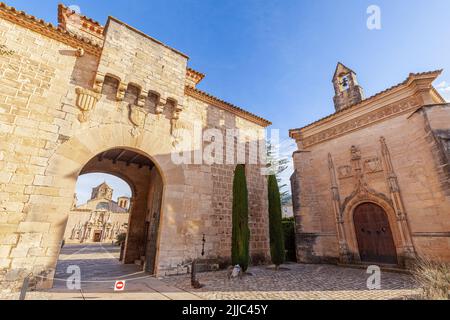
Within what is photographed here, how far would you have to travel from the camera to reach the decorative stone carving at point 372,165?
28.3 ft

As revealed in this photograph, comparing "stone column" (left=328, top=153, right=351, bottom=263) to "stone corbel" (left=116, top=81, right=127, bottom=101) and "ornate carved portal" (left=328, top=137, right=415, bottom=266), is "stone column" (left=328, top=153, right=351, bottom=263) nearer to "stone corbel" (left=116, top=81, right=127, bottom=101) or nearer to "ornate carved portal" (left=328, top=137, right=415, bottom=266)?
"ornate carved portal" (left=328, top=137, right=415, bottom=266)

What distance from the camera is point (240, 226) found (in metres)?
7.29

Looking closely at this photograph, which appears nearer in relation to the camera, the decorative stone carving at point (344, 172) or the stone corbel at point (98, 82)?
the stone corbel at point (98, 82)

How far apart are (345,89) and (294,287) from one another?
37.3ft

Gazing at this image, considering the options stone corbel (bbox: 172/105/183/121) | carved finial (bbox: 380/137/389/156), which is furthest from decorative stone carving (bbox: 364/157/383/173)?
stone corbel (bbox: 172/105/183/121)

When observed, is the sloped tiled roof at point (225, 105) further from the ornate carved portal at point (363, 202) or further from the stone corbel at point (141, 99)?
the ornate carved portal at point (363, 202)

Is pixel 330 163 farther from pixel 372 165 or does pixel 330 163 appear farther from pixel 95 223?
pixel 95 223

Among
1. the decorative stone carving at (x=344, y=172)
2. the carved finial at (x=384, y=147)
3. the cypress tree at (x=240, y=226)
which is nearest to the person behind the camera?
the cypress tree at (x=240, y=226)

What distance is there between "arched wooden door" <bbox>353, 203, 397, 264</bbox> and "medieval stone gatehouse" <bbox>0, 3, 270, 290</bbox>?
3.98 meters

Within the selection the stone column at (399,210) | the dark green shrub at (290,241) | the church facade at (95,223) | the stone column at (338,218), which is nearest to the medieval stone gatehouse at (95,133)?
the dark green shrub at (290,241)

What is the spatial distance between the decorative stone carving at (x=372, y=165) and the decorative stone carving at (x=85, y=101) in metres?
10.5

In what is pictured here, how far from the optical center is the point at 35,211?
499cm
